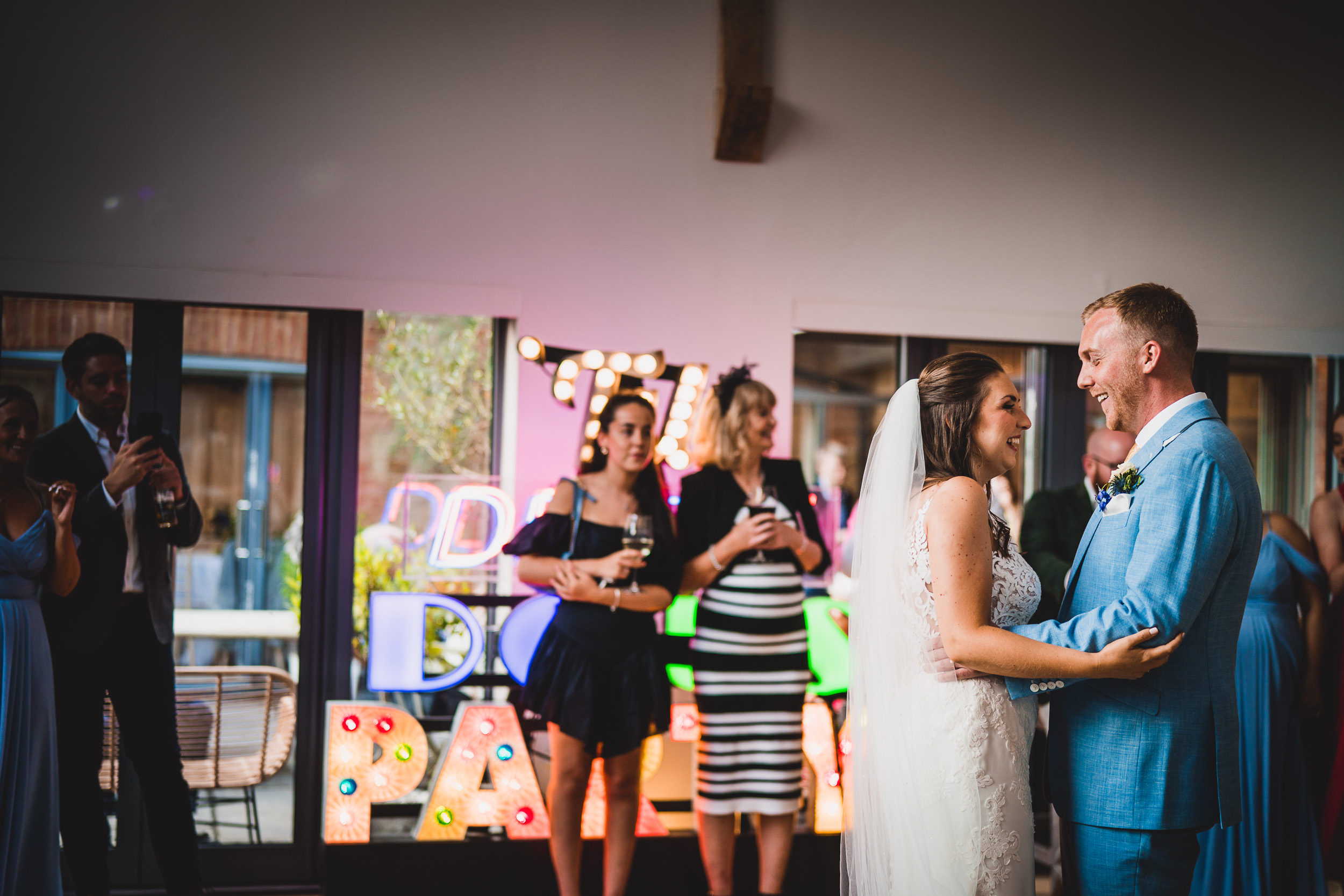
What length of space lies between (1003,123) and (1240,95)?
3.93 feet

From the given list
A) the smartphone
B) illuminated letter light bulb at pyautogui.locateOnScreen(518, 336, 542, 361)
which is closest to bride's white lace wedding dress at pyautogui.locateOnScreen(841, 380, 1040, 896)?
illuminated letter light bulb at pyautogui.locateOnScreen(518, 336, 542, 361)

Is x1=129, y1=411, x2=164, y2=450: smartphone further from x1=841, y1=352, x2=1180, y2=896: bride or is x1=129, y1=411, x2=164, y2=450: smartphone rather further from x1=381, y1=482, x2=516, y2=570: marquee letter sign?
→ x1=841, y1=352, x2=1180, y2=896: bride

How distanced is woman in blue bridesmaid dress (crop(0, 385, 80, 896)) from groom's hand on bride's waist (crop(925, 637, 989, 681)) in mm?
2488

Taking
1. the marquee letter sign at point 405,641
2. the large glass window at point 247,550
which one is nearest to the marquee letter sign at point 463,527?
the marquee letter sign at point 405,641

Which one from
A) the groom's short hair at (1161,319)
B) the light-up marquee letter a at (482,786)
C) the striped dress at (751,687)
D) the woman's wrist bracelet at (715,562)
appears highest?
the groom's short hair at (1161,319)

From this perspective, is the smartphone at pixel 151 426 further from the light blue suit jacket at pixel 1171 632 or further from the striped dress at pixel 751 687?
the light blue suit jacket at pixel 1171 632

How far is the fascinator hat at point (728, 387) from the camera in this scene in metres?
3.31

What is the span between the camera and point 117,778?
3.46 meters

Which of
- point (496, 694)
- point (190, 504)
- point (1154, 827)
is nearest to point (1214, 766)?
point (1154, 827)

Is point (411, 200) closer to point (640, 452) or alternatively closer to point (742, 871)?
point (640, 452)

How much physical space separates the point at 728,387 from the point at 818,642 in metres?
1.08

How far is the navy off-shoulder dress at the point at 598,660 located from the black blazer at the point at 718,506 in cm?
12

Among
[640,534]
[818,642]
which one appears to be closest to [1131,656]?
[640,534]

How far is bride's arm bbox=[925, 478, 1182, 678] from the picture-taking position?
1752mm
